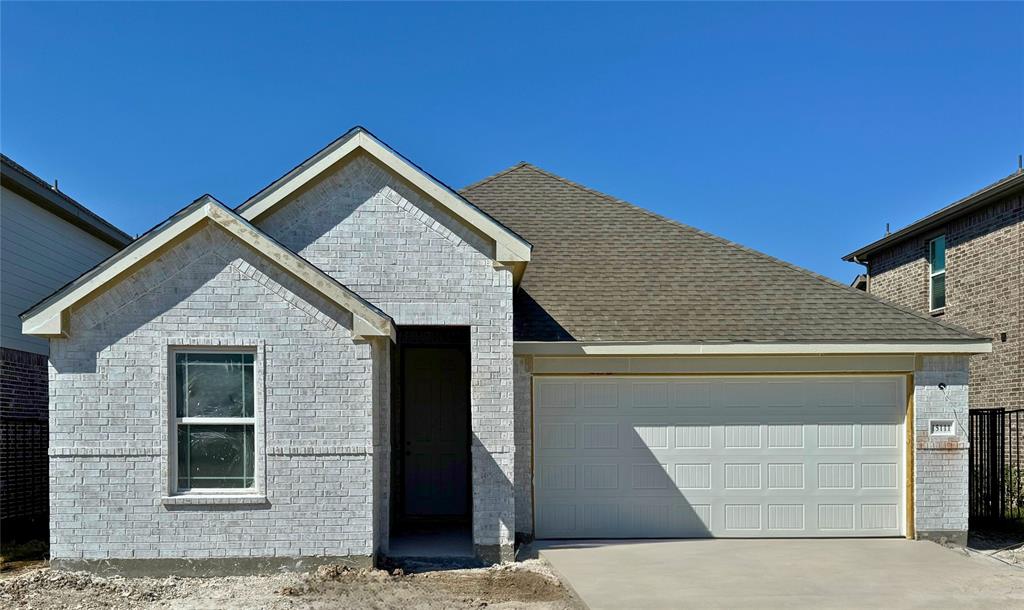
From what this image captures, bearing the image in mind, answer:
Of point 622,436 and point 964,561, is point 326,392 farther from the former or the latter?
point 964,561

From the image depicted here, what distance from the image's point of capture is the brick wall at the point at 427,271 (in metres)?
10.2


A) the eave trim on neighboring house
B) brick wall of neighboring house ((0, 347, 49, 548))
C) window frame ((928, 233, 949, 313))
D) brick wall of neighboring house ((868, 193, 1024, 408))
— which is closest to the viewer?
the eave trim on neighboring house

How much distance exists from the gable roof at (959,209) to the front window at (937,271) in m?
0.40

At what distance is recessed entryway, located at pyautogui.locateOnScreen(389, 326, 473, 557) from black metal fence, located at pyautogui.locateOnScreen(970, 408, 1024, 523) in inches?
321

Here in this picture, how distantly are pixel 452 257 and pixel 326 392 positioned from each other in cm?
229

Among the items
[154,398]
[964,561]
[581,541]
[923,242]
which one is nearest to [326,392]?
[154,398]

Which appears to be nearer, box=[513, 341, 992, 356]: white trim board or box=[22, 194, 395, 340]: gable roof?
box=[22, 194, 395, 340]: gable roof

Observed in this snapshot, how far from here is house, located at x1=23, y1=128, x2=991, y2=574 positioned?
29.9 ft

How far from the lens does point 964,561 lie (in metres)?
10.3

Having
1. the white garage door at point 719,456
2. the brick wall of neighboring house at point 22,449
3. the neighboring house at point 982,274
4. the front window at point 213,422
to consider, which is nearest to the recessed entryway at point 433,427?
the white garage door at point 719,456

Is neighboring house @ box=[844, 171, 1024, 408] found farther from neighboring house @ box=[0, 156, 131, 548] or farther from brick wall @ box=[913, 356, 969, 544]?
neighboring house @ box=[0, 156, 131, 548]

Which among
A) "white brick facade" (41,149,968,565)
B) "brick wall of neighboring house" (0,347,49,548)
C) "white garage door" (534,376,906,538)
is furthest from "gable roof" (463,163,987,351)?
"brick wall of neighboring house" (0,347,49,548)

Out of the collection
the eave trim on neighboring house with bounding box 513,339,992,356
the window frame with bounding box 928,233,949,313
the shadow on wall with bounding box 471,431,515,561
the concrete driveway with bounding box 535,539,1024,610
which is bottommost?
the concrete driveway with bounding box 535,539,1024,610

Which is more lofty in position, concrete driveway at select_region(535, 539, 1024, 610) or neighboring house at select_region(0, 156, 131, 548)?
neighboring house at select_region(0, 156, 131, 548)
